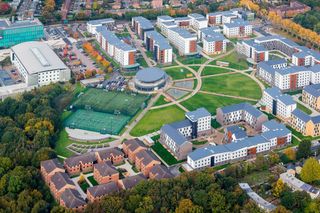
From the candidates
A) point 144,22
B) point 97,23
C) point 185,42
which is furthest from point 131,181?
point 97,23

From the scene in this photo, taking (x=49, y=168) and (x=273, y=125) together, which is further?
(x=273, y=125)

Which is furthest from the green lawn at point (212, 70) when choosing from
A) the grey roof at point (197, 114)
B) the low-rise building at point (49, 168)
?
the low-rise building at point (49, 168)

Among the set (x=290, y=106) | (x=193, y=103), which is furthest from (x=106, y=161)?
(x=290, y=106)

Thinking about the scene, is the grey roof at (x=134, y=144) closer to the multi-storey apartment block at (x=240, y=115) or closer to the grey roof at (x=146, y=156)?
the grey roof at (x=146, y=156)

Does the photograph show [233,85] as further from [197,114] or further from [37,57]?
[37,57]

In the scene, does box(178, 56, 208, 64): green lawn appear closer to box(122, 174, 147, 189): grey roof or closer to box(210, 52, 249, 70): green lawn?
box(210, 52, 249, 70): green lawn
